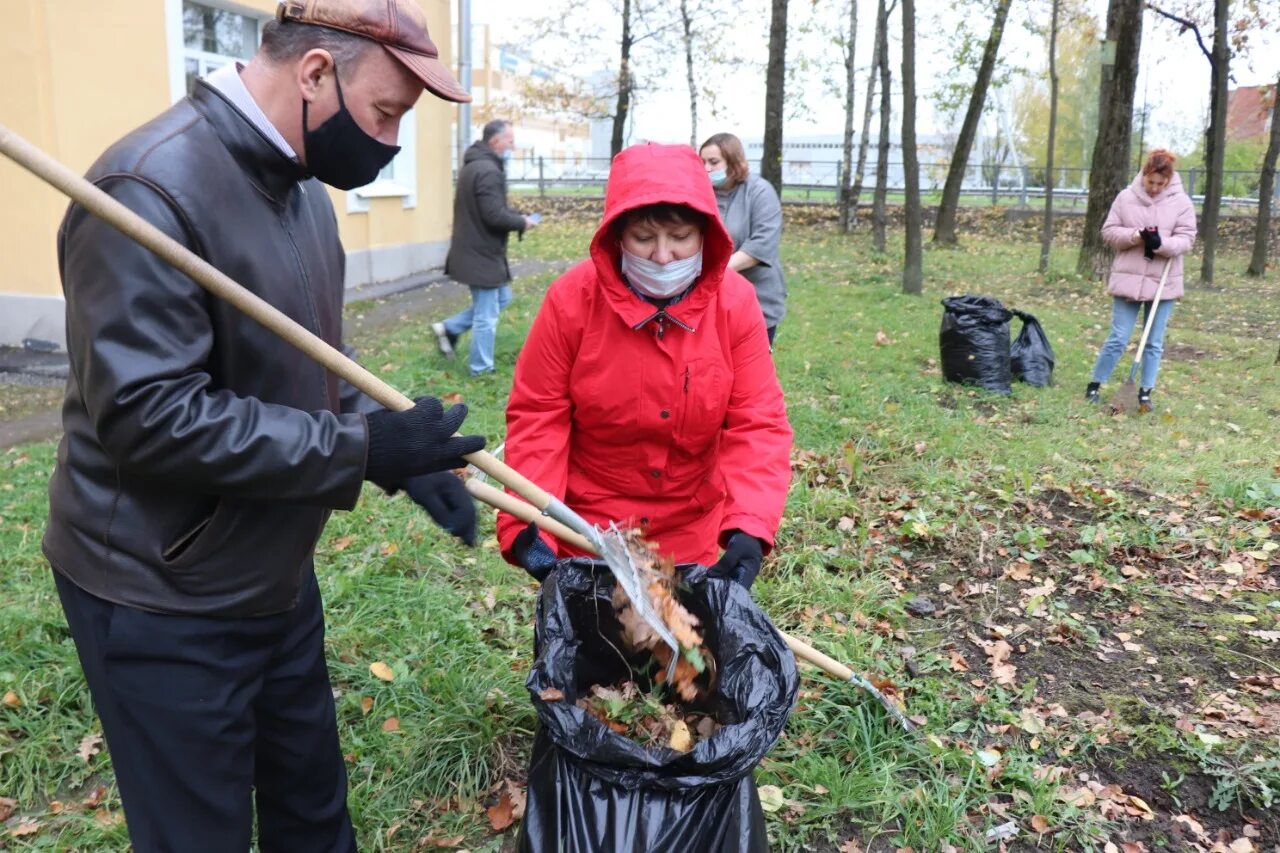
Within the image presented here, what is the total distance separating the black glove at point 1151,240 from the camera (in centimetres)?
705

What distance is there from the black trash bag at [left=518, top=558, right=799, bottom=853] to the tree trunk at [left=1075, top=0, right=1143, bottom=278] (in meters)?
12.1

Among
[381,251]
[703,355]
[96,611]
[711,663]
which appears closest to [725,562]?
[711,663]

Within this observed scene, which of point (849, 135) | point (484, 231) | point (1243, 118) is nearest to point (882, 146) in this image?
point (849, 135)

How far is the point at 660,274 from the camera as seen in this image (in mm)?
2346

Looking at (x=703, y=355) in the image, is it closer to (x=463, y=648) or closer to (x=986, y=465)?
(x=463, y=648)

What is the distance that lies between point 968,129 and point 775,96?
19.6ft

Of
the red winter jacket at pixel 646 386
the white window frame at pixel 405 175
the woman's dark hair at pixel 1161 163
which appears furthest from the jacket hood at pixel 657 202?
the white window frame at pixel 405 175

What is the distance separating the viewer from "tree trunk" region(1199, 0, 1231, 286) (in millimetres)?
14195

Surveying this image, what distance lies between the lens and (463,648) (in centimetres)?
358

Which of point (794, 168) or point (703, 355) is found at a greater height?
point (794, 168)

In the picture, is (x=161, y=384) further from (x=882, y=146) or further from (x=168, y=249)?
(x=882, y=146)

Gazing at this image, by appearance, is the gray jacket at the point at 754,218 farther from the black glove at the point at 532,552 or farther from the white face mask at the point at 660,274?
the black glove at the point at 532,552

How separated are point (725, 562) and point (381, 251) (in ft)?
37.7

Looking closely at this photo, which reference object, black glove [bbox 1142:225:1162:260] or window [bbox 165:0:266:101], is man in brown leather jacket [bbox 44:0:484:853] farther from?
window [bbox 165:0:266:101]
